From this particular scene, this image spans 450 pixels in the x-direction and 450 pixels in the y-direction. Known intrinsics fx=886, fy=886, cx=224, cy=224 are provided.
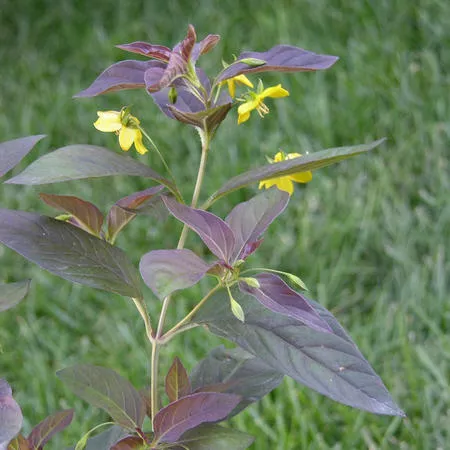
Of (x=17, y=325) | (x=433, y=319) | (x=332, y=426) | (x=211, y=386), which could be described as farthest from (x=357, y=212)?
(x=211, y=386)

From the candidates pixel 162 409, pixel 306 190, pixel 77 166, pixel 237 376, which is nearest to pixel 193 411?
pixel 162 409

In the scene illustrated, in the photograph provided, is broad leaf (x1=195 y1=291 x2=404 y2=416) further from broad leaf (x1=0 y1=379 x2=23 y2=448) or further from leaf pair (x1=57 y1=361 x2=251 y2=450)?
broad leaf (x1=0 y1=379 x2=23 y2=448)

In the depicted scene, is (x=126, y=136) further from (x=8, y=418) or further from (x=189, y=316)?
(x=8, y=418)

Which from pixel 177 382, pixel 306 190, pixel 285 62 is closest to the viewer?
pixel 285 62

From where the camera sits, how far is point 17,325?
208cm

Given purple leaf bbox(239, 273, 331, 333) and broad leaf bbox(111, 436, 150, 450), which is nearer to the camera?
purple leaf bbox(239, 273, 331, 333)

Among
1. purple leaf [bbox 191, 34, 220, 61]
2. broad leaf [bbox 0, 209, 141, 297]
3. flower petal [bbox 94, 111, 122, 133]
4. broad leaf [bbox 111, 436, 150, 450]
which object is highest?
purple leaf [bbox 191, 34, 220, 61]

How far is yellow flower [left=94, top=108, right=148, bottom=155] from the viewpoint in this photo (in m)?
0.90

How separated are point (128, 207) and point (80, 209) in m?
0.05

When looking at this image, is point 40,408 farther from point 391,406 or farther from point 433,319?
point 391,406

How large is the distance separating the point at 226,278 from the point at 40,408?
1094 mm

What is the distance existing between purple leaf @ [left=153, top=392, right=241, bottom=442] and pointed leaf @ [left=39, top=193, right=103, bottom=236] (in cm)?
21

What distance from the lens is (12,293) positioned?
91 centimetres

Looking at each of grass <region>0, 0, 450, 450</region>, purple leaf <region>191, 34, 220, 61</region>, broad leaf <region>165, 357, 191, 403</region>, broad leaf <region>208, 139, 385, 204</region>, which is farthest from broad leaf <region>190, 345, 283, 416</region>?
grass <region>0, 0, 450, 450</region>
